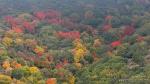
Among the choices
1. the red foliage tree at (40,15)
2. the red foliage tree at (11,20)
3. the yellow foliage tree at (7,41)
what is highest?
the yellow foliage tree at (7,41)

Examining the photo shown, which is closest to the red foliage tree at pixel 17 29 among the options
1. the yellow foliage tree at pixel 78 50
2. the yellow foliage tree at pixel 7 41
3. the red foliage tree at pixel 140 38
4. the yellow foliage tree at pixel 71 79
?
the yellow foliage tree at pixel 7 41

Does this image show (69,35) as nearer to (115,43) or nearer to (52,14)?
(115,43)

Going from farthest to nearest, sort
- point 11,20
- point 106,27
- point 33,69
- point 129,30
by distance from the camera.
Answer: point 11,20 < point 106,27 < point 129,30 < point 33,69

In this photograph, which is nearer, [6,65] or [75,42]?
[6,65]

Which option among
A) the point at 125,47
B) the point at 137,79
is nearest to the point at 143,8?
the point at 125,47

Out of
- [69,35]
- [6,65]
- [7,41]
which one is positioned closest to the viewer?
[6,65]

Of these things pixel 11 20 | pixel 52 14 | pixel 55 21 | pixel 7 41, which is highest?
pixel 7 41

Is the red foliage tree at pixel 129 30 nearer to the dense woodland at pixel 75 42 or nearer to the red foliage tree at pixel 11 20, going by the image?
the dense woodland at pixel 75 42

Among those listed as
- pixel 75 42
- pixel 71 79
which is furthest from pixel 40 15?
pixel 71 79
